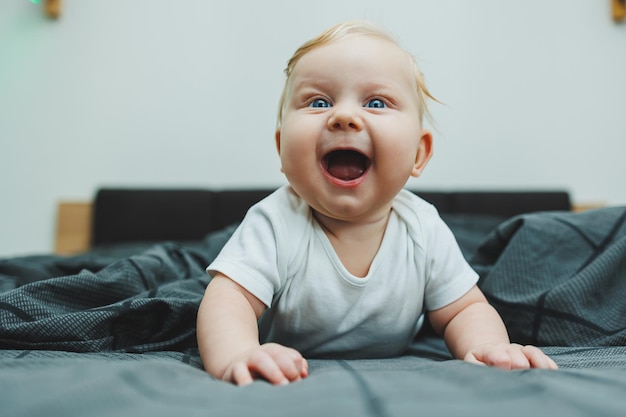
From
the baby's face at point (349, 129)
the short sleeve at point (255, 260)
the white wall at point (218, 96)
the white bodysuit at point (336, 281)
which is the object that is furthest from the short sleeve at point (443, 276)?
the white wall at point (218, 96)

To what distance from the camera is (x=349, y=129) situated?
2.02 ft

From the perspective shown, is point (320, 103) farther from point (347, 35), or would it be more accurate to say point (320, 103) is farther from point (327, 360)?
point (327, 360)

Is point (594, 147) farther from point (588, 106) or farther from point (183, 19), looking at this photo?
point (183, 19)

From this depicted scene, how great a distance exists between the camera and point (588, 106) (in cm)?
204

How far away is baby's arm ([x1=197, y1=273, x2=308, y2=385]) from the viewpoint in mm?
444

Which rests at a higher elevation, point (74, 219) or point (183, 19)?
point (183, 19)

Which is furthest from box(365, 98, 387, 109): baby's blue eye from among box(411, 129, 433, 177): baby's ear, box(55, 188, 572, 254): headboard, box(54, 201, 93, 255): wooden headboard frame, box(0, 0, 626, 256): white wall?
box(54, 201, 93, 255): wooden headboard frame

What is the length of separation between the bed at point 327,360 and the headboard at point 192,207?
1.61 feet

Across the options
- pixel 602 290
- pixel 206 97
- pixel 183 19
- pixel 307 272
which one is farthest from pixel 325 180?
pixel 183 19

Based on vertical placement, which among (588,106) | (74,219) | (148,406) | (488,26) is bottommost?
(74,219)

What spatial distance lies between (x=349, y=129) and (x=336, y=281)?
194 millimetres

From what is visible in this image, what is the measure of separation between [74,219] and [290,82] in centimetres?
154

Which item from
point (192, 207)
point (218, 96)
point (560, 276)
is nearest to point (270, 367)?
point (560, 276)

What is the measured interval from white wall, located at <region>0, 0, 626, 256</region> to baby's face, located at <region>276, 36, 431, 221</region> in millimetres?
1338
